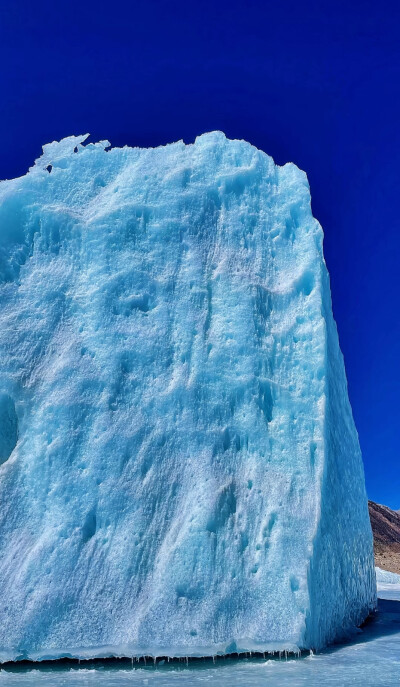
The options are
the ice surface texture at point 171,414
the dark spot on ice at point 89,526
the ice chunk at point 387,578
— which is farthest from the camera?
the ice chunk at point 387,578

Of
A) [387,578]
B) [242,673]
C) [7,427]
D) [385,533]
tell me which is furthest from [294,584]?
[385,533]

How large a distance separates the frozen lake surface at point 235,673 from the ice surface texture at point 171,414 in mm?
174

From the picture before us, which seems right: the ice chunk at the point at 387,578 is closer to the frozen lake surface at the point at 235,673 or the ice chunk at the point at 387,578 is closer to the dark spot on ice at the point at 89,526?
the frozen lake surface at the point at 235,673

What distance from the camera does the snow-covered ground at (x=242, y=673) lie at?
4953mm

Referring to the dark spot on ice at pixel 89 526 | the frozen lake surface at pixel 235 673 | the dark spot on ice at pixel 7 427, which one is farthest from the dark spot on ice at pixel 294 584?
the dark spot on ice at pixel 7 427

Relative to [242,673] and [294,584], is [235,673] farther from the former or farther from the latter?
[294,584]

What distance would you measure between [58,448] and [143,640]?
2.25 metres

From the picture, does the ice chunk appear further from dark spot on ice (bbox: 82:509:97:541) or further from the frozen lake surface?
dark spot on ice (bbox: 82:509:97:541)

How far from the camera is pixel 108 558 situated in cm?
613

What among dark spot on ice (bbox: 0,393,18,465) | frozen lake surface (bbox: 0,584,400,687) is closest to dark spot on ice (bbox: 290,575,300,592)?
frozen lake surface (bbox: 0,584,400,687)

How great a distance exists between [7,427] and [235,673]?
3815mm

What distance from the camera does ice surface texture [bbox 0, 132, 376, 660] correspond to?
5.96 meters

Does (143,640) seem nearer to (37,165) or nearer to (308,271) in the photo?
(308,271)

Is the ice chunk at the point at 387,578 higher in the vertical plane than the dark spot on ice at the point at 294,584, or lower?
higher
